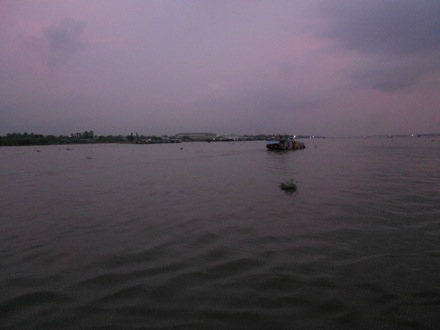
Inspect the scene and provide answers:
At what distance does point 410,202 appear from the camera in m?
13.3

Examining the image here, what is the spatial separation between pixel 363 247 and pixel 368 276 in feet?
6.04

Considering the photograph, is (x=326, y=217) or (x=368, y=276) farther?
(x=326, y=217)

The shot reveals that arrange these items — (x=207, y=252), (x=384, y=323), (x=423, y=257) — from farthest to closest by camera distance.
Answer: (x=207, y=252)
(x=423, y=257)
(x=384, y=323)

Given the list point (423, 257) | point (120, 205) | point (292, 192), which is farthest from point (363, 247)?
point (120, 205)

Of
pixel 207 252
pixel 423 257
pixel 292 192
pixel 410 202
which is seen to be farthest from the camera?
pixel 292 192

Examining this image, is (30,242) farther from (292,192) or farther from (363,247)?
(292,192)

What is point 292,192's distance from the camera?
650 inches

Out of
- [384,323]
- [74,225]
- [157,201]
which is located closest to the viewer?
[384,323]

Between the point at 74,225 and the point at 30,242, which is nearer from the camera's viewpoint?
the point at 30,242

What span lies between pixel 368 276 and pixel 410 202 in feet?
29.6

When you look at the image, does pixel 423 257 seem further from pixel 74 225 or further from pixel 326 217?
pixel 74 225

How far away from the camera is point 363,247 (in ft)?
25.9

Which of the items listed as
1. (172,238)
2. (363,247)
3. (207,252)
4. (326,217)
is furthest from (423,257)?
(172,238)

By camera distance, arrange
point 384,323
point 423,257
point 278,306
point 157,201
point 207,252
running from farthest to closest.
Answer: point 157,201, point 207,252, point 423,257, point 278,306, point 384,323
